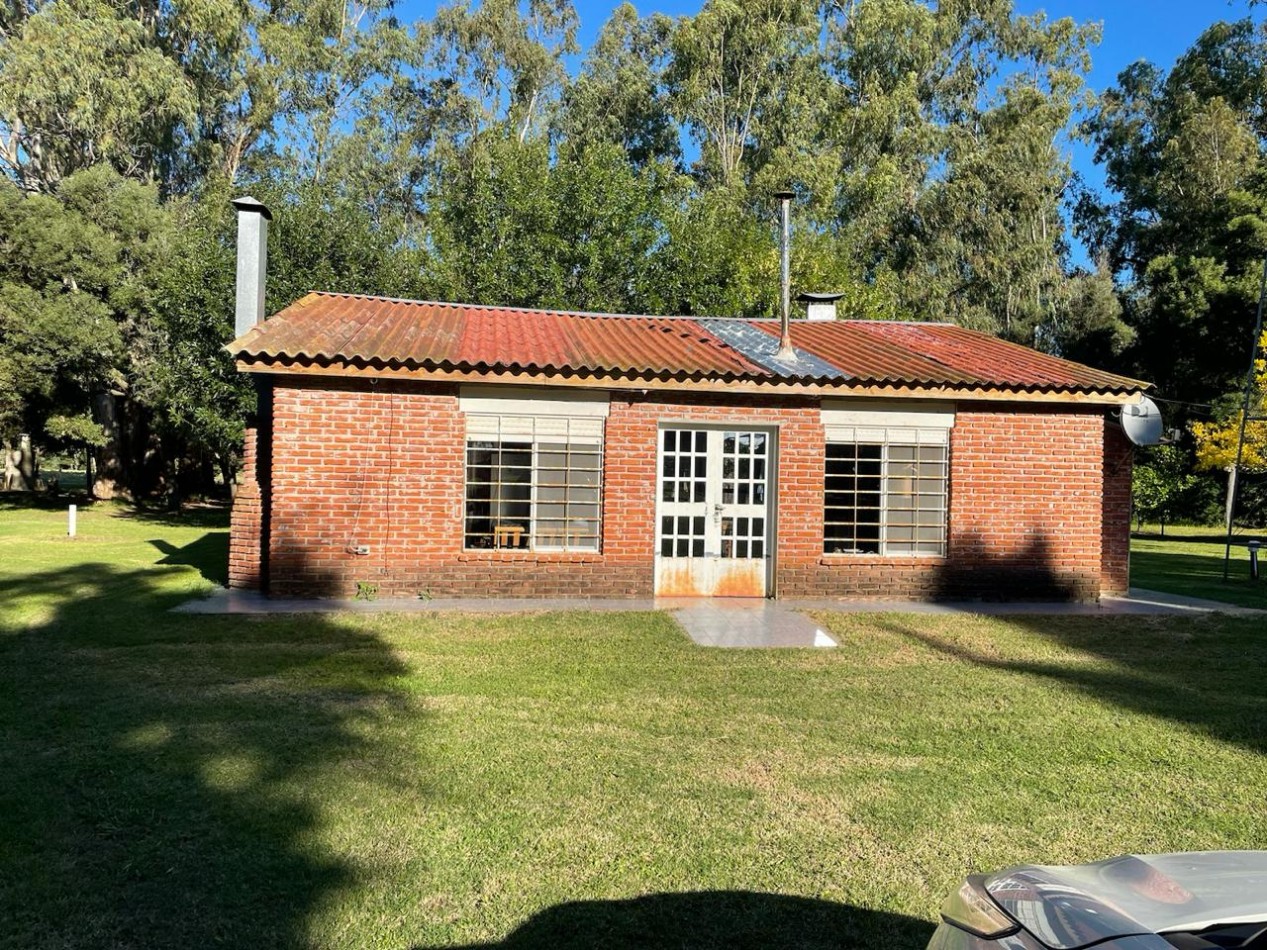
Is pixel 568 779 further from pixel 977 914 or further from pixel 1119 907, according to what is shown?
pixel 1119 907

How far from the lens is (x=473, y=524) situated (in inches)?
Result: 412

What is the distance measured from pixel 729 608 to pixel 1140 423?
20.1 ft

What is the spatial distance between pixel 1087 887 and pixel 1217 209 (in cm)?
3607

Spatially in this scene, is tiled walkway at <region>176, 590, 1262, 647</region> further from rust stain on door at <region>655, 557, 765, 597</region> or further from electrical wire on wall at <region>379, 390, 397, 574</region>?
electrical wire on wall at <region>379, 390, 397, 574</region>

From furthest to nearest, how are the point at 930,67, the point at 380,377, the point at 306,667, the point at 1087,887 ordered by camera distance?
the point at 930,67 → the point at 380,377 → the point at 306,667 → the point at 1087,887

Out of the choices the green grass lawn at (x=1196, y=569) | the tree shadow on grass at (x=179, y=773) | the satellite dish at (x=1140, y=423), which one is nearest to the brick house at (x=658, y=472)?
the satellite dish at (x=1140, y=423)

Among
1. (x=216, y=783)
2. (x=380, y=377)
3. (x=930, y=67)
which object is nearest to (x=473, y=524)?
(x=380, y=377)

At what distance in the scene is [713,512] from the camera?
10.9 m

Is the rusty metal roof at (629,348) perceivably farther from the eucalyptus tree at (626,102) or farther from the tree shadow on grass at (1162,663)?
the eucalyptus tree at (626,102)

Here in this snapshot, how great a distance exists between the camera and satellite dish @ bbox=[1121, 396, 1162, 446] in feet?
37.9

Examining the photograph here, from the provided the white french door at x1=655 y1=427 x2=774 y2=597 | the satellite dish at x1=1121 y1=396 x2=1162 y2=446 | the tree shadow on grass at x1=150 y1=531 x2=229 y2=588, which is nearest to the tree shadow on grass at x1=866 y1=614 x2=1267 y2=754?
the white french door at x1=655 y1=427 x2=774 y2=597

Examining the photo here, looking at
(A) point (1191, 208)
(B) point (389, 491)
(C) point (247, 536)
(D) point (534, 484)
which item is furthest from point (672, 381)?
(A) point (1191, 208)

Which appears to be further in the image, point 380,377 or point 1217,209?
point 1217,209

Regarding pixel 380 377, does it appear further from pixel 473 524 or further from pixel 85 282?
pixel 85 282
